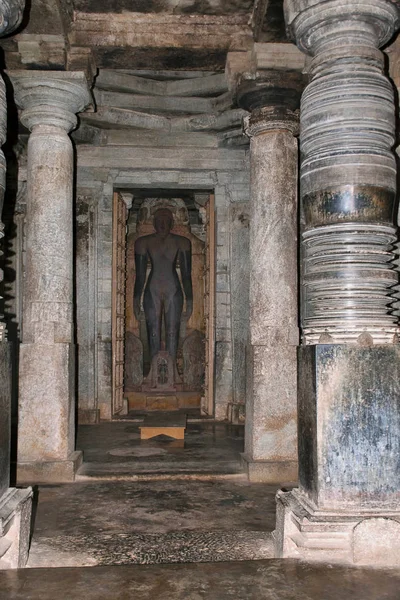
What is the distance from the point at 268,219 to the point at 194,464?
265 centimetres

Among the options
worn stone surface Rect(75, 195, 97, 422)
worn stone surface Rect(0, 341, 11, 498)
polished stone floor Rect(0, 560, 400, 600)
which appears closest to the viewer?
polished stone floor Rect(0, 560, 400, 600)

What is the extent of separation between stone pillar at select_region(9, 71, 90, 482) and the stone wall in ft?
9.04

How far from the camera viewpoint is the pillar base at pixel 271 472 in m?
5.54

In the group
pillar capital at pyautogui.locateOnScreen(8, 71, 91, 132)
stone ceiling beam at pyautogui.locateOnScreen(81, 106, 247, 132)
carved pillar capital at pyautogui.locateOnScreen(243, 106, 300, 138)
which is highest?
stone ceiling beam at pyautogui.locateOnScreen(81, 106, 247, 132)

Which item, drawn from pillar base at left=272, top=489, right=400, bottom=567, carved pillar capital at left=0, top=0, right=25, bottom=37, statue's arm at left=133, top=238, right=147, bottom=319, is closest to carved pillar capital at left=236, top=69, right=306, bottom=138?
carved pillar capital at left=0, top=0, right=25, bottom=37

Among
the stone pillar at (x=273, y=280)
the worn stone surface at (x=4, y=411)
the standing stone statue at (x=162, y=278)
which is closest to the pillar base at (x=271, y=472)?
the stone pillar at (x=273, y=280)

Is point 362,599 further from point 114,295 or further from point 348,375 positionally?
point 114,295

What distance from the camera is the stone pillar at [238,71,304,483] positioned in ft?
18.5

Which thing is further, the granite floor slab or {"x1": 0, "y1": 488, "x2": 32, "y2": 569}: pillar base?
the granite floor slab

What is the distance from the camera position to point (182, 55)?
18.8 ft

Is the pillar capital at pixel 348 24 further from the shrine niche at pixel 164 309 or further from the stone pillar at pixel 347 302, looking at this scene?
the shrine niche at pixel 164 309

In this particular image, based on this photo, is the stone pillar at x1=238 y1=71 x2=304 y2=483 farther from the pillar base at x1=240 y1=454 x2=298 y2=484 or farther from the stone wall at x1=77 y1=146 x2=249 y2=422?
the stone wall at x1=77 y1=146 x2=249 y2=422

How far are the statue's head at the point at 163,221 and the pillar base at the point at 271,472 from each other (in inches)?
240

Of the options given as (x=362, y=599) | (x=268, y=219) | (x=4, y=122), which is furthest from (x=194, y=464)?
(x=4, y=122)
